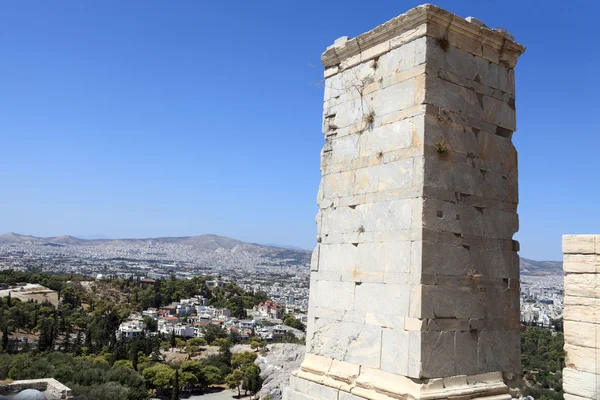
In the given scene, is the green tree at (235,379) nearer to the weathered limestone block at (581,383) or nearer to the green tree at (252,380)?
the green tree at (252,380)

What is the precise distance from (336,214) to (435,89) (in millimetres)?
1889

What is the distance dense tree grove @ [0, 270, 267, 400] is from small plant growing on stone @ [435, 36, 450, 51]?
2945cm

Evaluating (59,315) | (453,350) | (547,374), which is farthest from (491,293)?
(59,315)

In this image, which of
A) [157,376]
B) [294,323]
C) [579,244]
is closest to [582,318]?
[579,244]

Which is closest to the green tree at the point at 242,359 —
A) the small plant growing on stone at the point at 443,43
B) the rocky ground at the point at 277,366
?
the rocky ground at the point at 277,366

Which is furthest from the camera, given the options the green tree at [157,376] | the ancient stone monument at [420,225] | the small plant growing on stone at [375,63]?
the green tree at [157,376]

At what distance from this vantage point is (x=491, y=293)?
5566 millimetres

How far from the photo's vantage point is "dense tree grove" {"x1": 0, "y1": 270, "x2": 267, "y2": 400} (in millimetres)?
33781

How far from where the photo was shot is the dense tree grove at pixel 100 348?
33.8 meters

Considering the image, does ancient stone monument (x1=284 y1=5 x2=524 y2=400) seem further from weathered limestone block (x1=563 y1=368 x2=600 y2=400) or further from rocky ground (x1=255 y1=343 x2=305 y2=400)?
rocky ground (x1=255 y1=343 x2=305 y2=400)

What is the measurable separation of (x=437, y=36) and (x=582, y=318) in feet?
12.2

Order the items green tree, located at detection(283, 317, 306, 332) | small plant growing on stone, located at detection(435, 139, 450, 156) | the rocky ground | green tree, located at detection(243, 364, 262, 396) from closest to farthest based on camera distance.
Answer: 1. small plant growing on stone, located at detection(435, 139, 450, 156)
2. the rocky ground
3. green tree, located at detection(243, 364, 262, 396)
4. green tree, located at detection(283, 317, 306, 332)

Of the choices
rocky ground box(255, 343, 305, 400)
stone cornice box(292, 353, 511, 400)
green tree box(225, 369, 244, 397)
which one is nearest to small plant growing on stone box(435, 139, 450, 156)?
stone cornice box(292, 353, 511, 400)

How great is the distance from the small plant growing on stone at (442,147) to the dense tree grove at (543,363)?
83.3 ft
